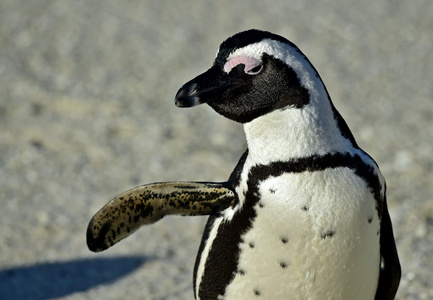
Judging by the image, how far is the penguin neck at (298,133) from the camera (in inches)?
66.7

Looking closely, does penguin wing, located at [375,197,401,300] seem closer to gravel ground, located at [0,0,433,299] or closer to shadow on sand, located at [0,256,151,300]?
gravel ground, located at [0,0,433,299]

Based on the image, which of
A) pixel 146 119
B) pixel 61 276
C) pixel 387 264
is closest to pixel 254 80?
pixel 387 264

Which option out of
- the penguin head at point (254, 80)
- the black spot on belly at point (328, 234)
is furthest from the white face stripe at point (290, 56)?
the black spot on belly at point (328, 234)

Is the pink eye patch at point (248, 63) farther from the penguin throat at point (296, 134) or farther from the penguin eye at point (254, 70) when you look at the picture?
the penguin throat at point (296, 134)

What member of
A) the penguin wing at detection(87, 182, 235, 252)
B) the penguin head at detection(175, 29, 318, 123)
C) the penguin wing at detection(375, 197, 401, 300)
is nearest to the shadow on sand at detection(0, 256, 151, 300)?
the penguin wing at detection(87, 182, 235, 252)

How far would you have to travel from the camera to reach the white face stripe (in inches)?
66.7

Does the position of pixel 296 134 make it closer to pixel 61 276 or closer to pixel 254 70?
pixel 254 70

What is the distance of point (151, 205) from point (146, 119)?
2.13 meters

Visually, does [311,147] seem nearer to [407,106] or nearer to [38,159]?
[38,159]

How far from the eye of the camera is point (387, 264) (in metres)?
1.97

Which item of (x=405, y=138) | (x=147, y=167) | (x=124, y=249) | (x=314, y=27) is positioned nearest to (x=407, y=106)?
(x=405, y=138)

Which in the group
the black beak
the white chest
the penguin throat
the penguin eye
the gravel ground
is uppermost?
the gravel ground

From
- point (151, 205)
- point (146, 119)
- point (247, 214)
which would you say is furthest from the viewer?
point (146, 119)

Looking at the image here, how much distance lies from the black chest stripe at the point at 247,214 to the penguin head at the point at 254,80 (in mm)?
132
